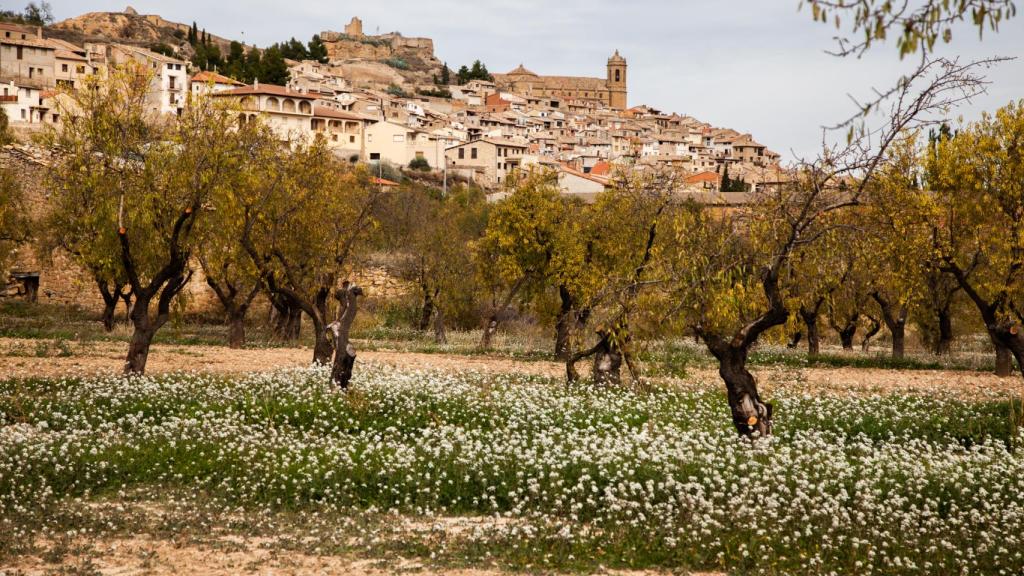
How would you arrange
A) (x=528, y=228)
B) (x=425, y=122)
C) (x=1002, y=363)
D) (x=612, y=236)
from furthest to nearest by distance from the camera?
1. (x=425, y=122)
2. (x=528, y=228)
3. (x=612, y=236)
4. (x=1002, y=363)

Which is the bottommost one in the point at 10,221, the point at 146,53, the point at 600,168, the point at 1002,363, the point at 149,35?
the point at 1002,363

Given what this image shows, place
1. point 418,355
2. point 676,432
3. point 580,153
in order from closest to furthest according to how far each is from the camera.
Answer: point 676,432, point 418,355, point 580,153

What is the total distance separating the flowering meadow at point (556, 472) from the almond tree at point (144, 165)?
3.70 metres

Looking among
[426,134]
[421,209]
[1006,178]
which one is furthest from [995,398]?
[426,134]

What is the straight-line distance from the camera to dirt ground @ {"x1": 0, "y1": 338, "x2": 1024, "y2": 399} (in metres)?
22.4

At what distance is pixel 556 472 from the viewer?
12.0 metres

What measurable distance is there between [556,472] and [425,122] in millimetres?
125346

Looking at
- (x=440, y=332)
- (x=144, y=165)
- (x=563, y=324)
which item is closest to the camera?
(x=144, y=165)

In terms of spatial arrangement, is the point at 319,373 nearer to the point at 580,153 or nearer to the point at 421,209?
the point at 421,209

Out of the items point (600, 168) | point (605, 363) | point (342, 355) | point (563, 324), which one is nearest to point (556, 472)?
point (342, 355)

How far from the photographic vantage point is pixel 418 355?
2989 centimetres

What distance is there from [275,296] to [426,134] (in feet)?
272

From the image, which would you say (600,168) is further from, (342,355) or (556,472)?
(556,472)

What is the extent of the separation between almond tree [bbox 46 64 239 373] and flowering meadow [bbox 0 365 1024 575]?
3.70 metres
